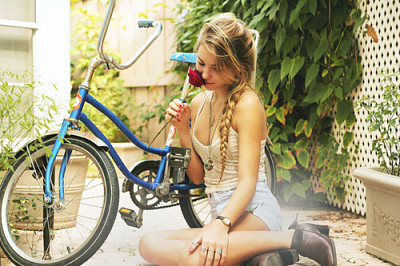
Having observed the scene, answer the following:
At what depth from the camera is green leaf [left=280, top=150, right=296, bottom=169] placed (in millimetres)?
3119

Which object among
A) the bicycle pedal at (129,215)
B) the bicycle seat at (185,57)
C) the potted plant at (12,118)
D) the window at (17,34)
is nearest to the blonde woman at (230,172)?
the bicycle pedal at (129,215)

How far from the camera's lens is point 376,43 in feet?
9.46

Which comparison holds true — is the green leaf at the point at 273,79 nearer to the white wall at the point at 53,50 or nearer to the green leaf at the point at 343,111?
the green leaf at the point at 343,111

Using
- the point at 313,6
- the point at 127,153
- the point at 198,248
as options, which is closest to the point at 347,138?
the point at 313,6

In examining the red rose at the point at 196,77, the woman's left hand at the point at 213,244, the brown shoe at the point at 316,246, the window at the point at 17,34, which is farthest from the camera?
the window at the point at 17,34

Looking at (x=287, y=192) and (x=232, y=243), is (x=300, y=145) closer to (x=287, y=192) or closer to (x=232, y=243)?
(x=287, y=192)

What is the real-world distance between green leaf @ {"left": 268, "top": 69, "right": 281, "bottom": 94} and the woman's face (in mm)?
1403

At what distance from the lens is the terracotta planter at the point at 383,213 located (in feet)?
6.51

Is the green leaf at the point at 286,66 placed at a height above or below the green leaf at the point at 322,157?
above

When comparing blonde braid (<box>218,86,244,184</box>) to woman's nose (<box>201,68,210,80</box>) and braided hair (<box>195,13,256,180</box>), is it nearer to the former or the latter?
braided hair (<box>195,13,256,180</box>)

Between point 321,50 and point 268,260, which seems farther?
point 321,50

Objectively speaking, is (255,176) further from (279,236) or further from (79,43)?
(79,43)

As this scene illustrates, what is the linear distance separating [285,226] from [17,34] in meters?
1.79

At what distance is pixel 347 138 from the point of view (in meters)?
3.00
